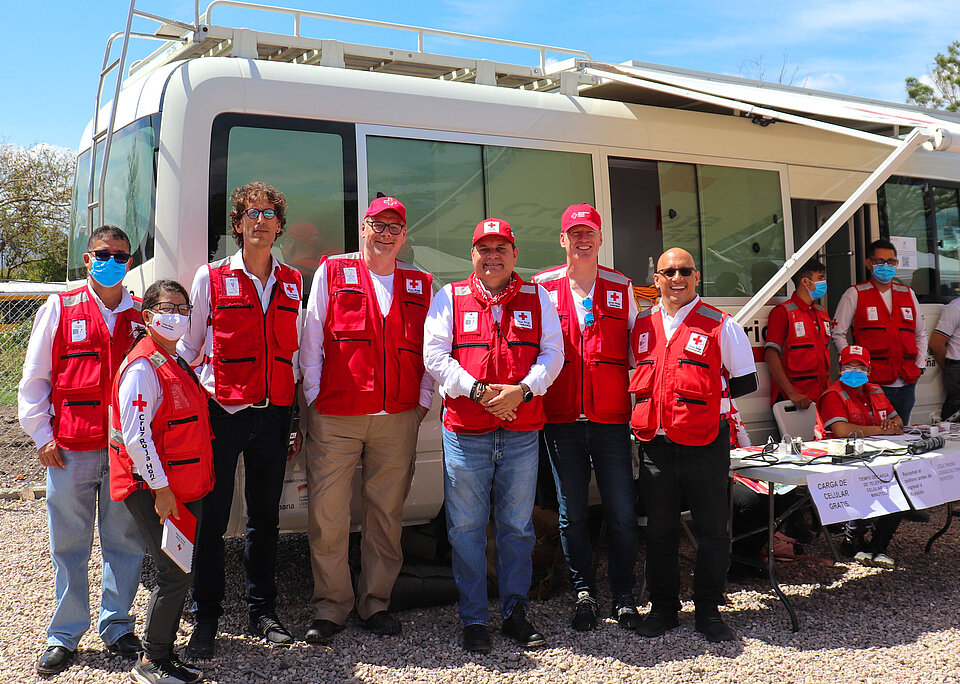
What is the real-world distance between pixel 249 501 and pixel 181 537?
0.60m

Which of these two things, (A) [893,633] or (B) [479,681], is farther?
(A) [893,633]

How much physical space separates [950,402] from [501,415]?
14.7ft

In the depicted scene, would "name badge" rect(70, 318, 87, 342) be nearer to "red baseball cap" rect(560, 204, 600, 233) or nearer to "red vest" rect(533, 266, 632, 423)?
"red vest" rect(533, 266, 632, 423)

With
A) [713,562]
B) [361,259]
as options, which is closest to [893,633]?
[713,562]

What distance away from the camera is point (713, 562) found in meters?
3.95

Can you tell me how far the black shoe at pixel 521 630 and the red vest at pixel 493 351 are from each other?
2.95 feet

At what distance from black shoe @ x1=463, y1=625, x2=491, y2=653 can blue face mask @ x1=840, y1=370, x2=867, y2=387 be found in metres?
3.01

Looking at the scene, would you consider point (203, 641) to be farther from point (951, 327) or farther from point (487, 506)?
point (951, 327)

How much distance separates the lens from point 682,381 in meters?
3.88

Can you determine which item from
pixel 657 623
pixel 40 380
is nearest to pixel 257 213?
pixel 40 380

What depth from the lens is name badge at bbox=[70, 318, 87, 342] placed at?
3.60m

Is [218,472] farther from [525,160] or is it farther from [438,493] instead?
[525,160]

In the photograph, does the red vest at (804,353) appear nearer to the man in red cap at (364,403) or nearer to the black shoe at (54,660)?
the man in red cap at (364,403)

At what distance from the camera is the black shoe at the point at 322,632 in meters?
3.86
